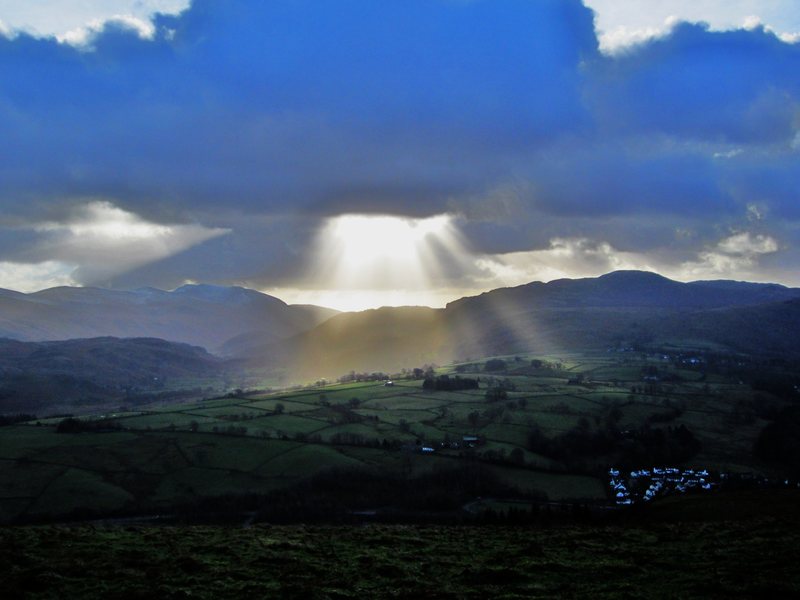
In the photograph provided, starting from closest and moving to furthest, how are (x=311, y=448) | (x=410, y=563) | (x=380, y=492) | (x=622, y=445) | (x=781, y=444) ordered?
(x=410, y=563) < (x=380, y=492) < (x=311, y=448) < (x=622, y=445) < (x=781, y=444)

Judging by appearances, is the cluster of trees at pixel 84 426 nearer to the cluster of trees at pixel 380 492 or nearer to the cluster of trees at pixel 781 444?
the cluster of trees at pixel 380 492

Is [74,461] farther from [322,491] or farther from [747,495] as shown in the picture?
[747,495]

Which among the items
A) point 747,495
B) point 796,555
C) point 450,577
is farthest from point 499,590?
point 747,495

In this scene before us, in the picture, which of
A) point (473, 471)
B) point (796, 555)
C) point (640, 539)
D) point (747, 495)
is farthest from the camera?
point (473, 471)

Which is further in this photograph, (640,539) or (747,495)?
(747,495)

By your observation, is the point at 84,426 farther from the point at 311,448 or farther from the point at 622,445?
the point at 622,445

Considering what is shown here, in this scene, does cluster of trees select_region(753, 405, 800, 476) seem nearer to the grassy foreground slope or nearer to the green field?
the green field

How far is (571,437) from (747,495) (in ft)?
294

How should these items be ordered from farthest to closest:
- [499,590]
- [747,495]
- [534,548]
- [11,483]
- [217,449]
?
[217,449] < [11,483] < [747,495] < [534,548] < [499,590]

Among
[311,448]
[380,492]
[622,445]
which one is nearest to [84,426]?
[311,448]

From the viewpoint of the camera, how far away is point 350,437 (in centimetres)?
14938

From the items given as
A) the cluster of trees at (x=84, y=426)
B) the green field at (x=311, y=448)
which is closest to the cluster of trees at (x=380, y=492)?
the green field at (x=311, y=448)

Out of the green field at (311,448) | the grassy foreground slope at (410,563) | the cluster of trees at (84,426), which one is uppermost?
the grassy foreground slope at (410,563)

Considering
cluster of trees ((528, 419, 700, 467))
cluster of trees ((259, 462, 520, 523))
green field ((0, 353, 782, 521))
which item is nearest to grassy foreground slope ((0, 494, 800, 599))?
cluster of trees ((259, 462, 520, 523))
